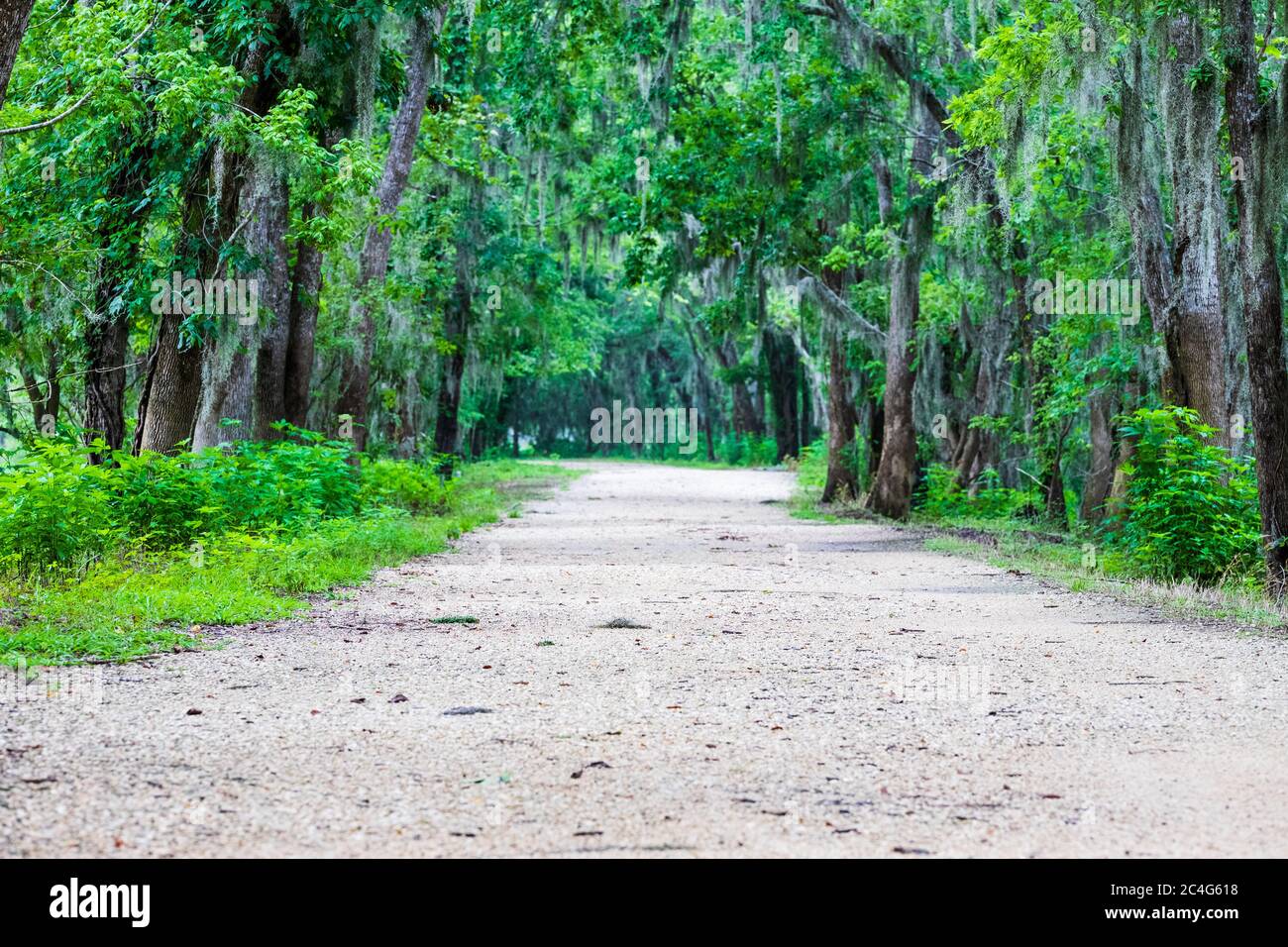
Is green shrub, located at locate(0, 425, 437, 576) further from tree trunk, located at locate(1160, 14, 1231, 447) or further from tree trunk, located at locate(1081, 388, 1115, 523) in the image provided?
tree trunk, located at locate(1081, 388, 1115, 523)

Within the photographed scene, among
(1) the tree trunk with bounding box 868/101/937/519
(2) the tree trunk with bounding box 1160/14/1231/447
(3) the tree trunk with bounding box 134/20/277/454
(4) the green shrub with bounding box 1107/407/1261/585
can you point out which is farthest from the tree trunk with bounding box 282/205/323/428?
(2) the tree trunk with bounding box 1160/14/1231/447

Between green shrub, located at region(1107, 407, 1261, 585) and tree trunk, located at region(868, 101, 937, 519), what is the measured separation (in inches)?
345

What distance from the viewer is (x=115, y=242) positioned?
12.0 metres

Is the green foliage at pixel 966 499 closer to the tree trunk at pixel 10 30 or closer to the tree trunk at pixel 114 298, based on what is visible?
the tree trunk at pixel 114 298

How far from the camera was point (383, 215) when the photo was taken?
15.9 m

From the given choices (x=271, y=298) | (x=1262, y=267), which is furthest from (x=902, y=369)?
(x=271, y=298)

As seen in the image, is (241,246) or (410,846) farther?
(241,246)

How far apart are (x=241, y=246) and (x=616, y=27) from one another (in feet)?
26.8

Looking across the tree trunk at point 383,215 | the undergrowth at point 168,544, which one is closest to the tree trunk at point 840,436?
the tree trunk at point 383,215

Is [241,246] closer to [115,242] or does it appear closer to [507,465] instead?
[115,242]

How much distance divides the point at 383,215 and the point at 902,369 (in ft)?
28.9

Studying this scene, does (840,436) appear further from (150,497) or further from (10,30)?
(10,30)

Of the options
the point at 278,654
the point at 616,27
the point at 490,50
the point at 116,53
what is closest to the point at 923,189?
the point at 616,27
